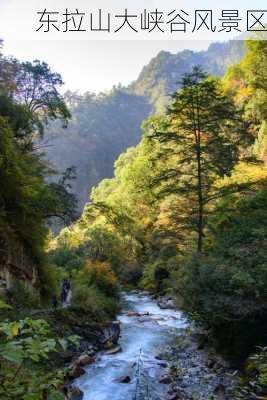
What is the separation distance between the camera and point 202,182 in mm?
15227

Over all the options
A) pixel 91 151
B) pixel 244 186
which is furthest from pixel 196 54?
pixel 244 186

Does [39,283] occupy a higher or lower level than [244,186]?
lower

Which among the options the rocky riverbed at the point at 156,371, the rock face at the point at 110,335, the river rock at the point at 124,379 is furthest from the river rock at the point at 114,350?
the river rock at the point at 124,379

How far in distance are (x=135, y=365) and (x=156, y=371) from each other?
715mm

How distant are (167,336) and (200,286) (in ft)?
13.8

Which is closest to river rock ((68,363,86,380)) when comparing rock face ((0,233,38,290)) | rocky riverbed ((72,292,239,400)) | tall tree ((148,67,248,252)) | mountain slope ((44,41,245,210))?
rocky riverbed ((72,292,239,400))

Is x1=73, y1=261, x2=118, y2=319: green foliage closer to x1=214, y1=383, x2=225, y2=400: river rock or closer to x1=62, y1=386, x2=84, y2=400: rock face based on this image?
x1=62, y1=386, x2=84, y2=400: rock face

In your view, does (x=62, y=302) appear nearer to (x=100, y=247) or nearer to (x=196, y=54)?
(x=100, y=247)

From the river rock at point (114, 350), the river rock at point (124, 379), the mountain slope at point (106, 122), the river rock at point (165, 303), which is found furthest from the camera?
the mountain slope at point (106, 122)

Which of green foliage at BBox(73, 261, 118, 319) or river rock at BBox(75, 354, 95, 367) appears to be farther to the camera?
green foliage at BBox(73, 261, 118, 319)

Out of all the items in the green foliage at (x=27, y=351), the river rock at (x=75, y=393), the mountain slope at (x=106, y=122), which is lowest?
the river rock at (x=75, y=393)

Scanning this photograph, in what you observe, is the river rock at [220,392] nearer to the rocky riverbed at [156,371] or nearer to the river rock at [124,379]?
the rocky riverbed at [156,371]

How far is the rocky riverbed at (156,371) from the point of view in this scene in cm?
843

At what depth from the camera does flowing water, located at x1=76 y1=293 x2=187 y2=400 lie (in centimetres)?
862
